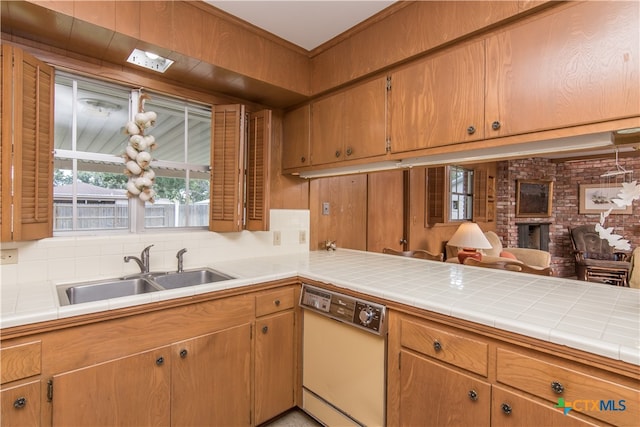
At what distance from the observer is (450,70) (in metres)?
1.58

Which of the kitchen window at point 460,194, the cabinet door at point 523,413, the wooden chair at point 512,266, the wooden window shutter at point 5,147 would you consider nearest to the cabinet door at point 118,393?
the wooden window shutter at point 5,147

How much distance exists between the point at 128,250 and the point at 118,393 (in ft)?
2.77

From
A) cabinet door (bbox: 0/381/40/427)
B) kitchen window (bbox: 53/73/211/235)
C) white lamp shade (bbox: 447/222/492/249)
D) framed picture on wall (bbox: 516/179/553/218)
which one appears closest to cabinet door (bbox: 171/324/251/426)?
cabinet door (bbox: 0/381/40/427)

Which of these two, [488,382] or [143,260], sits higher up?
[143,260]

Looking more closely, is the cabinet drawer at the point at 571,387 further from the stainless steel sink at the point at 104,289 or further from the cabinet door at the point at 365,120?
the stainless steel sink at the point at 104,289

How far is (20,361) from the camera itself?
3.61ft

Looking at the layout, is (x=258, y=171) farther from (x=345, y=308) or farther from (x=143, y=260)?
(x=345, y=308)

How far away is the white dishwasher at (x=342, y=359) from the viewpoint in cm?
150

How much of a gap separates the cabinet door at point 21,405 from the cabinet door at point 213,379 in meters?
0.48

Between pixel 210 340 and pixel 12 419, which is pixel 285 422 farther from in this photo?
pixel 12 419

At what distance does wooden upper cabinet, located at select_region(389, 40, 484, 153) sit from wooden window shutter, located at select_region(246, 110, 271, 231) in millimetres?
905

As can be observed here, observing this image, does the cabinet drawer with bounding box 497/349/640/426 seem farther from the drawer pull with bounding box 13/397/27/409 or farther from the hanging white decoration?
the drawer pull with bounding box 13/397/27/409

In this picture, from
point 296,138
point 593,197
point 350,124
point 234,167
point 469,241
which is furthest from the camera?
point 593,197

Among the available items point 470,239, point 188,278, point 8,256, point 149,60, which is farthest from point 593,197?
point 8,256
